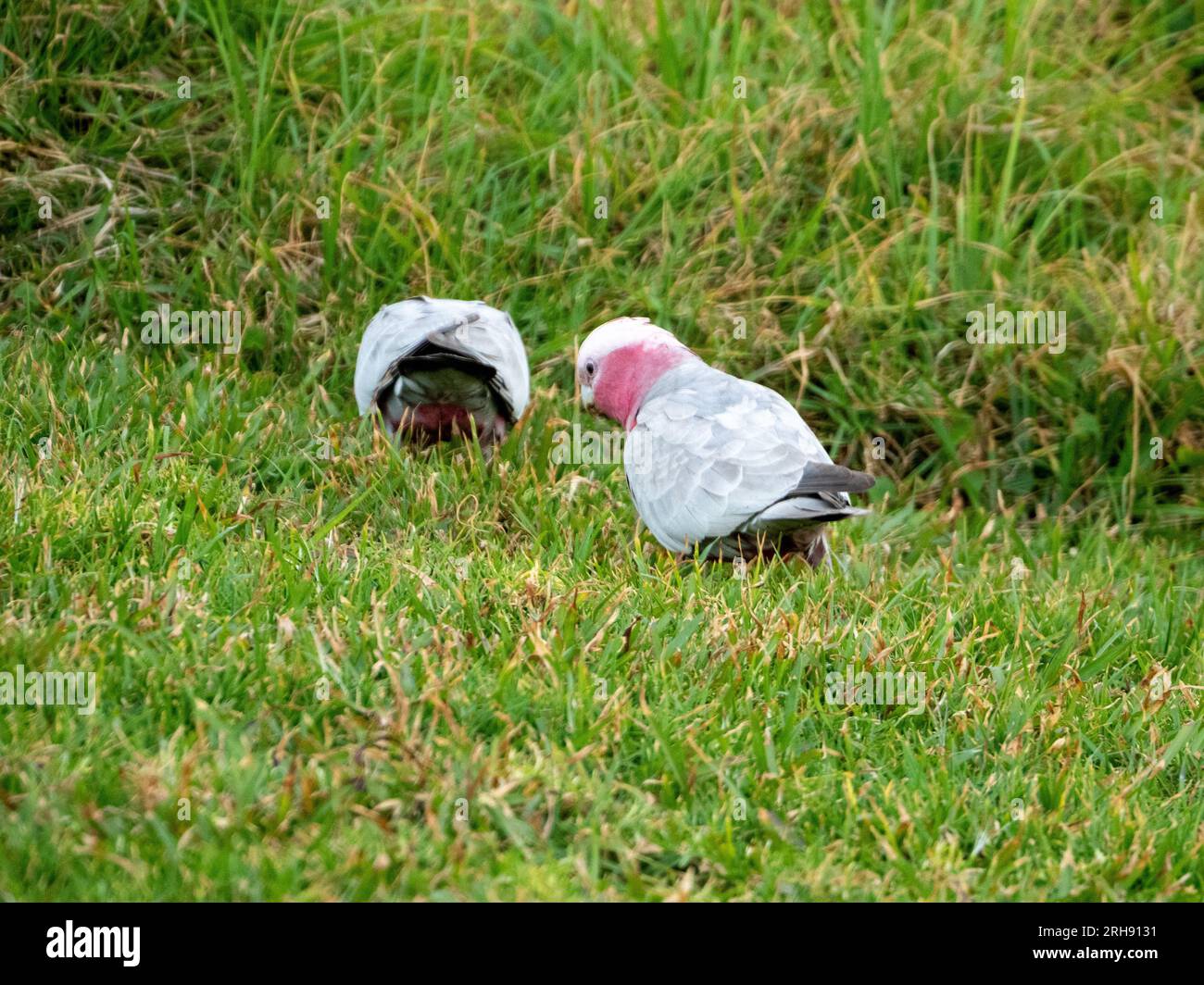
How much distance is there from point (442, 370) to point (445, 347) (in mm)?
133

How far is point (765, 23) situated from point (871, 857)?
187 inches

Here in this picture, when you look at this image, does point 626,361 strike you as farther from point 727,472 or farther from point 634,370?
point 727,472

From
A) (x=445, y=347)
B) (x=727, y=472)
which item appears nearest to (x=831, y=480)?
(x=727, y=472)

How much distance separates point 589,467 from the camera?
4859 mm

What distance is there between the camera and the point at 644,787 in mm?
2963

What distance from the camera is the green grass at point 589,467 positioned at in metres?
2.79

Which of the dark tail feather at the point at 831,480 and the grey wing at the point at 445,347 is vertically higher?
the grey wing at the point at 445,347

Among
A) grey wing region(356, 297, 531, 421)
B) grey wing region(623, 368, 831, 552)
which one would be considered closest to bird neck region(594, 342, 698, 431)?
grey wing region(623, 368, 831, 552)

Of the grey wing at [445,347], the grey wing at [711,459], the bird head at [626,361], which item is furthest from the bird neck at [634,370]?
the grey wing at [445,347]

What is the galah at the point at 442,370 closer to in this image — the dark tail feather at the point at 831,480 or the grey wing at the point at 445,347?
the grey wing at the point at 445,347

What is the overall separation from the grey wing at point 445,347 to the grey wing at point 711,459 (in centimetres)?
60

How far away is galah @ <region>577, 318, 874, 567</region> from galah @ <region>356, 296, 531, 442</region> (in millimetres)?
521

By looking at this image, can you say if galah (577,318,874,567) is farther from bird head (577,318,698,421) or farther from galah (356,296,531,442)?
galah (356,296,531,442)
